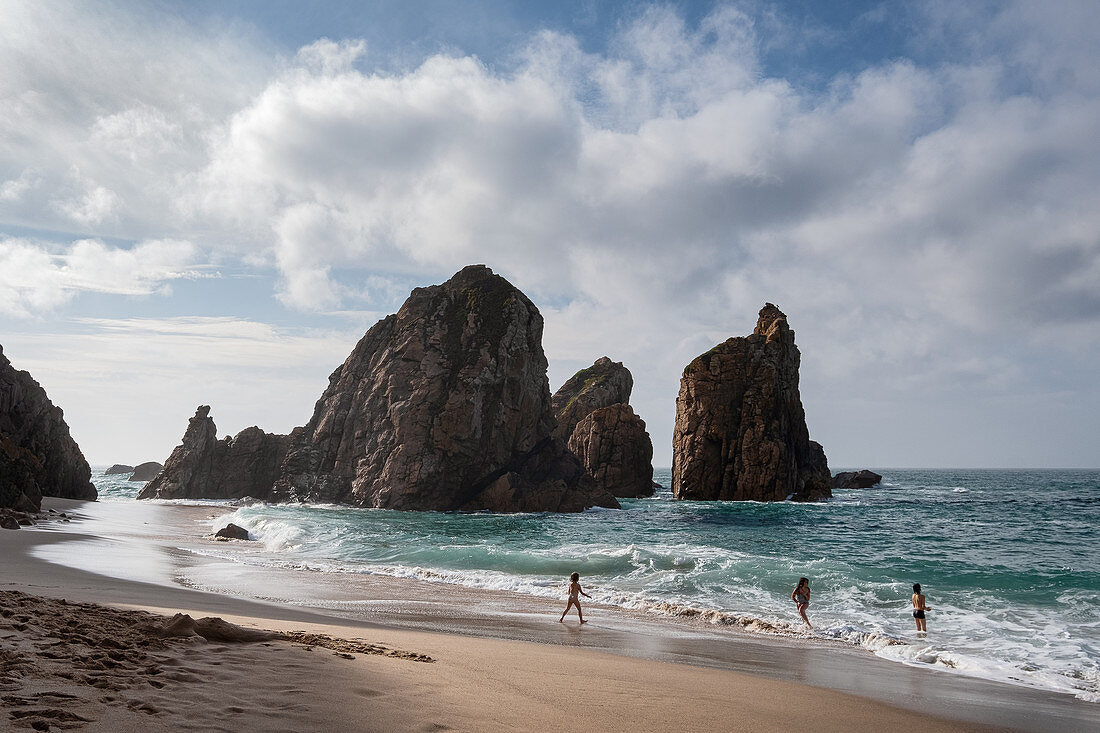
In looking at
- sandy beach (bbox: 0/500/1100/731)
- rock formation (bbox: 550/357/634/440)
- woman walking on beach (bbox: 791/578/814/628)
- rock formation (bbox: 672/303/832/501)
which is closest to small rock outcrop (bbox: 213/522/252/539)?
sandy beach (bbox: 0/500/1100/731)

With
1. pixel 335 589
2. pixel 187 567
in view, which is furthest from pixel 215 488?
pixel 335 589

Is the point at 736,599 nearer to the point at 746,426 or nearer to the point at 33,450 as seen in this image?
the point at 33,450

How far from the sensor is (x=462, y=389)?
198 feet

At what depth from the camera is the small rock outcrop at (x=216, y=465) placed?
72562 millimetres

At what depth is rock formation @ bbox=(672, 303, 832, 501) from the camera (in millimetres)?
70312

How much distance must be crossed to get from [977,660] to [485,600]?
429 inches

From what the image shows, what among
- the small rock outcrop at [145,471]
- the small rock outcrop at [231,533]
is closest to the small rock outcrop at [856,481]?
the small rock outcrop at [231,533]

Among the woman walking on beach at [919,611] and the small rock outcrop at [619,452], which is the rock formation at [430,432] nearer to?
the small rock outcrop at [619,452]

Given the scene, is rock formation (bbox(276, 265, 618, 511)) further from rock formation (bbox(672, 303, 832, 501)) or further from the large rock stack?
the large rock stack

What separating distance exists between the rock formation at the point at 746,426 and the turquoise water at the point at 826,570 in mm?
27799

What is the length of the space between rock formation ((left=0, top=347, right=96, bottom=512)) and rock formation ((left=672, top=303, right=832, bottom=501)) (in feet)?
197

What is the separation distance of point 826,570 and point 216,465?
72928mm

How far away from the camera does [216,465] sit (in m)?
74.4

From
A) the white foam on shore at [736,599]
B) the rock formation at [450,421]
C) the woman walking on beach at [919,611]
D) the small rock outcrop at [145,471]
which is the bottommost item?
the small rock outcrop at [145,471]
